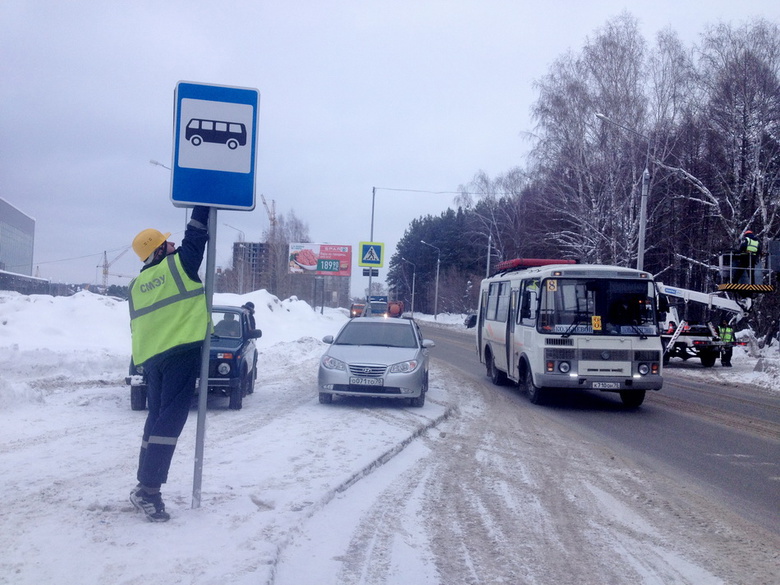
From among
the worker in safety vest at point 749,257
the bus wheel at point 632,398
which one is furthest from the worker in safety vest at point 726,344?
the bus wheel at point 632,398

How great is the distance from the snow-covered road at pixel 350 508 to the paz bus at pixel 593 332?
2.13 metres

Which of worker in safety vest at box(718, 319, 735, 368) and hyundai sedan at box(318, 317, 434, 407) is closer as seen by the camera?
hyundai sedan at box(318, 317, 434, 407)

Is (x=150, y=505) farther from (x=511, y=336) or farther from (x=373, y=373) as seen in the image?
(x=511, y=336)

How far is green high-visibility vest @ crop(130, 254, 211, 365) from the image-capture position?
487 cm

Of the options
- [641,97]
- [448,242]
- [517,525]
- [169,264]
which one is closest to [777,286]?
[641,97]

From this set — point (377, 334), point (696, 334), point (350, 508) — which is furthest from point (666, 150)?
point (350, 508)

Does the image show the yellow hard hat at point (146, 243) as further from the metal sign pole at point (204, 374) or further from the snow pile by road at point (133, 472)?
the snow pile by road at point (133, 472)

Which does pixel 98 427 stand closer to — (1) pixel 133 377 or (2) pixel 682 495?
(1) pixel 133 377

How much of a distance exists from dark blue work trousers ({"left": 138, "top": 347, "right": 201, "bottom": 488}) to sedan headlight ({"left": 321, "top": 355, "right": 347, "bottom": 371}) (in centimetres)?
671

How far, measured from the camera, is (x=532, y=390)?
44.0ft

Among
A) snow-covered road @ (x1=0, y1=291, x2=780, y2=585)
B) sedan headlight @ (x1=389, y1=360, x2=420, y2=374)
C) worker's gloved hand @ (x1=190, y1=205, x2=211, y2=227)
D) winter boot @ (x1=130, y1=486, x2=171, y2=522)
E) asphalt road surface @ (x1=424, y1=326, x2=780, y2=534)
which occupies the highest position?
worker's gloved hand @ (x1=190, y1=205, x2=211, y2=227)

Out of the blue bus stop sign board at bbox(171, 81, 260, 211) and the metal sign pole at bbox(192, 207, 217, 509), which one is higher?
the blue bus stop sign board at bbox(171, 81, 260, 211)

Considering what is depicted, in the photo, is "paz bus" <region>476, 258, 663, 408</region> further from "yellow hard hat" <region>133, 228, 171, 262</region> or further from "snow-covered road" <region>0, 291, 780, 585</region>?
"yellow hard hat" <region>133, 228, 171, 262</region>

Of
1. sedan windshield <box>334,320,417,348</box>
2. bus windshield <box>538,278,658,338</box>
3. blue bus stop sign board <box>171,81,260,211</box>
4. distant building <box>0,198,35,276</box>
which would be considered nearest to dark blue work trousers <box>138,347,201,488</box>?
blue bus stop sign board <box>171,81,260,211</box>
